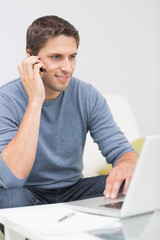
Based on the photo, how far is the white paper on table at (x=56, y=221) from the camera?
0.92 metres

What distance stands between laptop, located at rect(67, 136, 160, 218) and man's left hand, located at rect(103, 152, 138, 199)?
0.20 meters

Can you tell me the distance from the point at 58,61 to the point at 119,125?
86 centimetres

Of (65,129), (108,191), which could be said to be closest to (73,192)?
(65,129)

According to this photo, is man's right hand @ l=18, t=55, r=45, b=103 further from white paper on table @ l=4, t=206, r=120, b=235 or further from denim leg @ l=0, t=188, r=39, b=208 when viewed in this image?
white paper on table @ l=4, t=206, r=120, b=235

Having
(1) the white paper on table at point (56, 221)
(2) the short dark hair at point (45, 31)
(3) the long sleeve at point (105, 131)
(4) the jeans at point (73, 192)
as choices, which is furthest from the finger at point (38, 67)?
(1) the white paper on table at point (56, 221)

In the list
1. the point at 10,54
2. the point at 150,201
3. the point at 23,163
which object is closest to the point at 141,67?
the point at 10,54

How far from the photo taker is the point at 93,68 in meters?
3.09

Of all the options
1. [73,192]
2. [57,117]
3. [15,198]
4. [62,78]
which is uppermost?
[62,78]

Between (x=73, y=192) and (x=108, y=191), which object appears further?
(x=73, y=192)

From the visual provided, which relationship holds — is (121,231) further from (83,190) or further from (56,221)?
(83,190)

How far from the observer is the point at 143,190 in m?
1.02

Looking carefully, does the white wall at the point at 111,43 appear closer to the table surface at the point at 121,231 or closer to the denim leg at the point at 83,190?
the denim leg at the point at 83,190

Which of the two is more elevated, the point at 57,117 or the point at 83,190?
the point at 57,117

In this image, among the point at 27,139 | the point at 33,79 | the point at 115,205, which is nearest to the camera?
the point at 115,205
